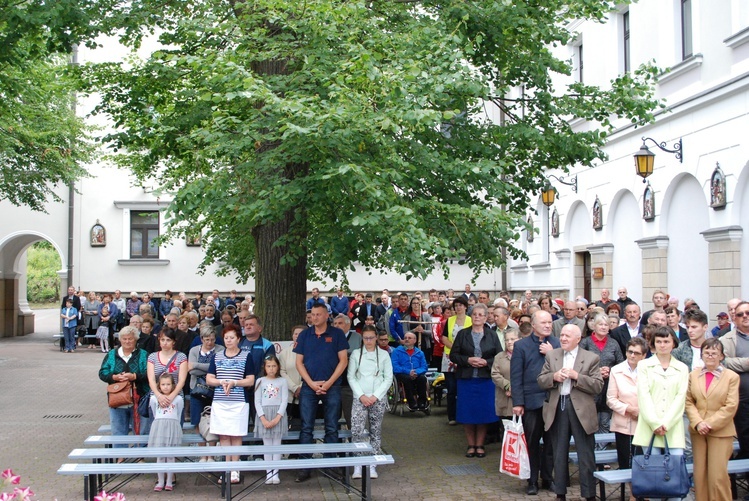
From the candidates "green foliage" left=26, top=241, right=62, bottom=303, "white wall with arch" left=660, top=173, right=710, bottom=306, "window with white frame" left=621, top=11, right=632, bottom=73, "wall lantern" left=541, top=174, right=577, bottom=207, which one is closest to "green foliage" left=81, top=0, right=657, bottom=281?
"wall lantern" left=541, top=174, right=577, bottom=207

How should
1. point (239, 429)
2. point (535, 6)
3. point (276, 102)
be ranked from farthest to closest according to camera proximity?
point (535, 6) < point (239, 429) < point (276, 102)

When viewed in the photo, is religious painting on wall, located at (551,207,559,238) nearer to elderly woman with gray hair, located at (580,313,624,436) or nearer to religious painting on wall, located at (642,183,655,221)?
religious painting on wall, located at (642,183,655,221)

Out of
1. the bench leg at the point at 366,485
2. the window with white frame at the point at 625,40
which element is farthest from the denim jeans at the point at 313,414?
the window with white frame at the point at 625,40

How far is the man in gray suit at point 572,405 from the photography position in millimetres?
8625

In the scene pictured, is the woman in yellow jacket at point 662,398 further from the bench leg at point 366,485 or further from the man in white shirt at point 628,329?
the man in white shirt at point 628,329

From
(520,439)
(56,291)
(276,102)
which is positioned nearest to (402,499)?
(520,439)

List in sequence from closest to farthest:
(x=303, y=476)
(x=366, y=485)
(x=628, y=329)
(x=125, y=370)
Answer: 1. (x=366, y=485)
2. (x=303, y=476)
3. (x=125, y=370)
4. (x=628, y=329)

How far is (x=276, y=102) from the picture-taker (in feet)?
28.9

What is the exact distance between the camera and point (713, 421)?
7918 millimetres

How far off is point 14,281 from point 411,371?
2319 cm

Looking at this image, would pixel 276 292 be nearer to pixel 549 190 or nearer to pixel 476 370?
pixel 476 370

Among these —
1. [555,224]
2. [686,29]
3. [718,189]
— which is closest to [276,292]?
[718,189]

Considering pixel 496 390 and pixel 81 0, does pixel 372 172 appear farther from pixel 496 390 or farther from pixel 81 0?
pixel 81 0

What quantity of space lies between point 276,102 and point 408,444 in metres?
5.77
